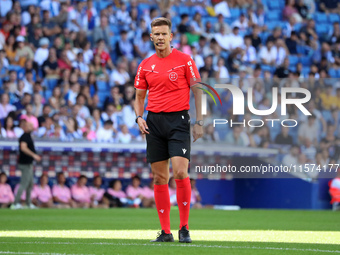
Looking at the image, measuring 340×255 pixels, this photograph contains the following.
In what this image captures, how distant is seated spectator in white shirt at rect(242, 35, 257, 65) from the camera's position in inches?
846

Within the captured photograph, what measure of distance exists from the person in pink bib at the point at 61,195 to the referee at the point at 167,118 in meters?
9.22

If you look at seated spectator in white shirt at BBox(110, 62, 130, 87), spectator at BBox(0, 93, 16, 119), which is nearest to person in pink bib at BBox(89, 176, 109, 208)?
spectator at BBox(0, 93, 16, 119)

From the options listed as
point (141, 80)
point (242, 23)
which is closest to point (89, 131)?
point (242, 23)

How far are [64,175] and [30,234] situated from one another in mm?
8257

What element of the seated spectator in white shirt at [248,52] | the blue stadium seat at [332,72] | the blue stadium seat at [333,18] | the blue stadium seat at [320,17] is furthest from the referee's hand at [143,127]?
the blue stadium seat at [333,18]

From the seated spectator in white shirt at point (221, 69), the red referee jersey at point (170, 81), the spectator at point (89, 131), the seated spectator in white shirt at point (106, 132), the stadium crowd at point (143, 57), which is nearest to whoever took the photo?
the red referee jersey at point (170, 81)

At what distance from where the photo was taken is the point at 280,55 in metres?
22.0

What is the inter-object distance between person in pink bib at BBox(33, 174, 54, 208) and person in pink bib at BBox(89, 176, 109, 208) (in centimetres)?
96

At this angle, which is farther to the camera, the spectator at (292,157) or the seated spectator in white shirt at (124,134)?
the seated spectator in white shirt at (124,134)

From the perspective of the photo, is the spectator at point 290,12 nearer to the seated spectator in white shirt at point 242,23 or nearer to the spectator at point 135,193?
the seated spectator in white shirt at point 242,23

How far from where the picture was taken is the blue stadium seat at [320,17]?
79.4ft

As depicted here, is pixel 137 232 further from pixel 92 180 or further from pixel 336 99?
pixel 336 99

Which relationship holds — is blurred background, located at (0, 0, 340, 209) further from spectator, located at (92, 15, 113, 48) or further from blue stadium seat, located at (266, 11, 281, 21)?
blue stadium seat, located at (266, 11, 281, 21)

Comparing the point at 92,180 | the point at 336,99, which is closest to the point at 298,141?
the point at 336,99
